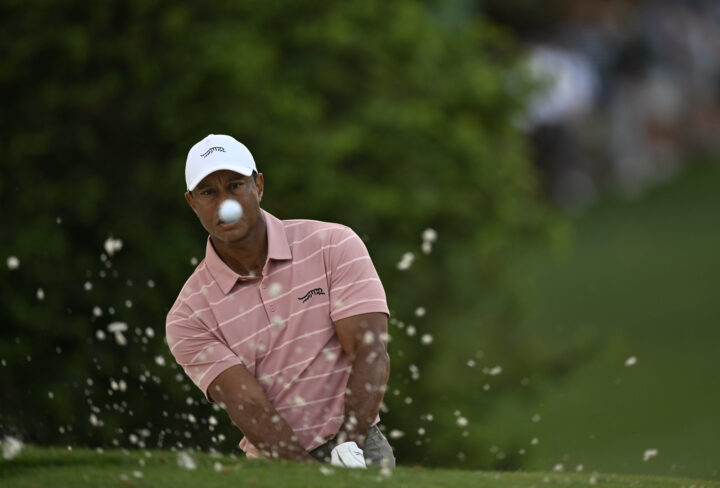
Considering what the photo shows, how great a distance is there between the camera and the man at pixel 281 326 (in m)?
5.30

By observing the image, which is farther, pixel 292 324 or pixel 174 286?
pixel 174 286

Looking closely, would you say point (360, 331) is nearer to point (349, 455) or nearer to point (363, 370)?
point (363, 370)

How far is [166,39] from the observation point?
13727 mm

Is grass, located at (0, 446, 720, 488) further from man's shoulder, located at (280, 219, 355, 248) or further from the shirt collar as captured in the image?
man's shoulder, located at (280, 219, 355, 248)

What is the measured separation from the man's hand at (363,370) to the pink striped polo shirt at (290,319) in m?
0.05

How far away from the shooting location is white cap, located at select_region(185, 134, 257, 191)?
207 inches

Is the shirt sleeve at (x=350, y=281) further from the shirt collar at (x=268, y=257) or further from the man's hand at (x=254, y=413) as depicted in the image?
the man's hand at (x=254, y=413)

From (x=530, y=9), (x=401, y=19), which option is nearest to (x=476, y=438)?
(x=401, y=19)

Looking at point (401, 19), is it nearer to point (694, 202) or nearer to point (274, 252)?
point (274, 252)

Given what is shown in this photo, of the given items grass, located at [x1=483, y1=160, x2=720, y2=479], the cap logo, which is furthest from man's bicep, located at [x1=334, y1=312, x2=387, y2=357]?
grass, located at [x1=483, y1=160, x2=720, y2=479]

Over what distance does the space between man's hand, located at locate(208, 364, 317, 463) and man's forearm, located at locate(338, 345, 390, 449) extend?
282mm

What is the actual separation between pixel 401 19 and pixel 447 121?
1.34m

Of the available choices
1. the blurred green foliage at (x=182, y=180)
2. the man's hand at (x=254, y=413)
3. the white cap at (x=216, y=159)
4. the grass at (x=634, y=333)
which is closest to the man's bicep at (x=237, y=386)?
the man's hand at (x=254, y=413)

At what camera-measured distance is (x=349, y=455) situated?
5.29 meters
